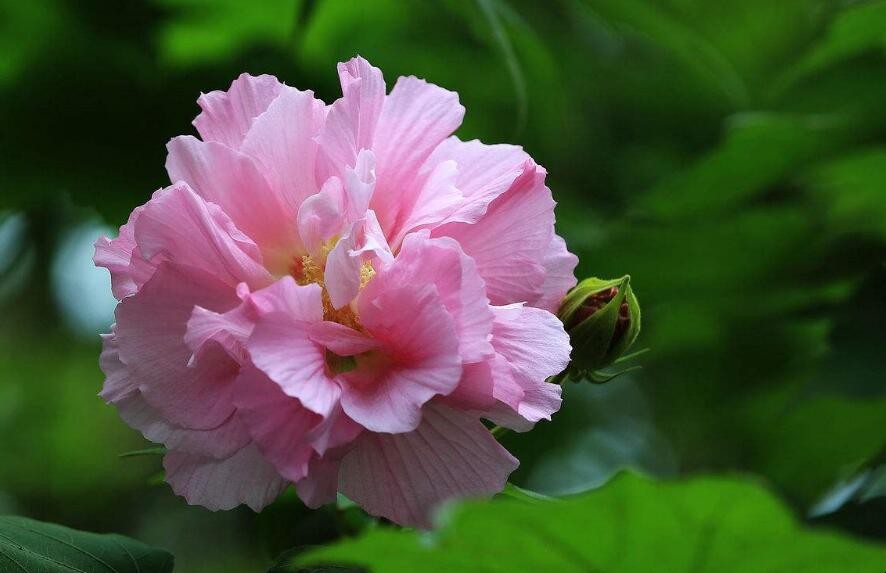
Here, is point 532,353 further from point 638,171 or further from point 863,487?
point 638,171

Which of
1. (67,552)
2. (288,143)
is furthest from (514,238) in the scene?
(67,552)

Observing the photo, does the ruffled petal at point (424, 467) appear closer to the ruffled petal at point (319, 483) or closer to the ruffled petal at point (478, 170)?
the ruffled petal at point (319, 483)

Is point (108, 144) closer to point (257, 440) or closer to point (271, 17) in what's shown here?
point (271, 17)

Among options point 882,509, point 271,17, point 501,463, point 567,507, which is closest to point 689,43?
point 271,17

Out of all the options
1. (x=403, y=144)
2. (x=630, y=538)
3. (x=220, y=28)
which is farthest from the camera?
(x=220, y=28)

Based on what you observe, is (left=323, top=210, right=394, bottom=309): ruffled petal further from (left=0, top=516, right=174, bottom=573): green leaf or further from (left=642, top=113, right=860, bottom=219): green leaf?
(left=642, top=113, right=860, bottom=219): green leaf
